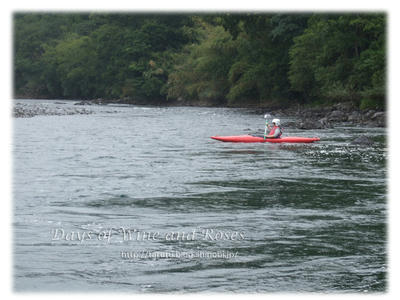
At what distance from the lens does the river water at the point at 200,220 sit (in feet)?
22.7

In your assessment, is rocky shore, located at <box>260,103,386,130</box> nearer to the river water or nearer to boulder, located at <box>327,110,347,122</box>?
boulder, located at <box>327,110,347,122</box>

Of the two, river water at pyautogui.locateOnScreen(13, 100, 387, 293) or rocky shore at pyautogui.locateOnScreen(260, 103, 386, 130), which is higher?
rocky shore at pyautogui.locateOnScreen(260, 103, 386, 130)

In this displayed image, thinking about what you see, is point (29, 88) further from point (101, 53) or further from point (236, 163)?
point (236, 163)

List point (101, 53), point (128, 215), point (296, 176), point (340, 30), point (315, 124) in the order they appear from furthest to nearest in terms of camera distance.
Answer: point (101, 53), point (340, 30), point (315, 124), point (296, 176), point (128, 215)

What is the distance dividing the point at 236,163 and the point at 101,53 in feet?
192

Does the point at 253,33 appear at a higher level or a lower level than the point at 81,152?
higher

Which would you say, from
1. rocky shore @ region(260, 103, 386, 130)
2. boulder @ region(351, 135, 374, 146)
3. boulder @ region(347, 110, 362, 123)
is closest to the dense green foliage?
rocky shore @ region(260, 103, 386, 130)

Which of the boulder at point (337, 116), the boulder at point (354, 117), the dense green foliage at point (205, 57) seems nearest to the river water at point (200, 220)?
the boulder at point (354, 117)

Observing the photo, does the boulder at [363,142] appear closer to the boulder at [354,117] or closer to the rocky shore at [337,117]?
the rocky shore at [337,117]

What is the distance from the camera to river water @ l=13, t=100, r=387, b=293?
693 centimetres

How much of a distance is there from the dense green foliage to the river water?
1858 cm
